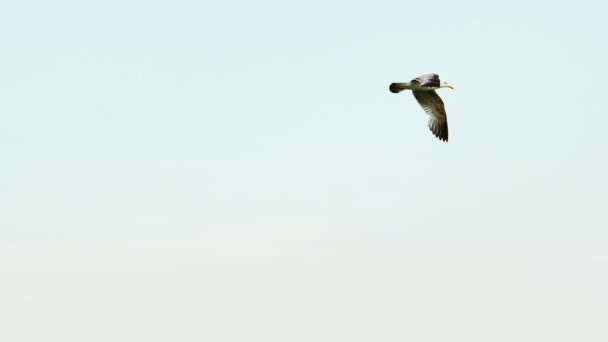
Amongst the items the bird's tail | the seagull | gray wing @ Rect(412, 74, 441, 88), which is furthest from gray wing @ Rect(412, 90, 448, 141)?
the bird's tail

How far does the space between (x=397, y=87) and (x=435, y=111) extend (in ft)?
15.4

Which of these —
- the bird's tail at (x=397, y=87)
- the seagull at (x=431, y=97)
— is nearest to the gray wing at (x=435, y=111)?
the seagull at (x=431, y=97)

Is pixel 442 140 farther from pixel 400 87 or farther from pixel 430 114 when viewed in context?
pixel 400 87

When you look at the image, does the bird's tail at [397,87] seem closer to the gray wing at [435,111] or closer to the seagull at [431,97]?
the seagull at [431,97]

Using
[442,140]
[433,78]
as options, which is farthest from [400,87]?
[442,140]

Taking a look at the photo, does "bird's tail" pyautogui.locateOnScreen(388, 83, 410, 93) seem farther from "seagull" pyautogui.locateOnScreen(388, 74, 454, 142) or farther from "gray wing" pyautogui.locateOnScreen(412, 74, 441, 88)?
"gray wing" pyautogui.locateOnScreen(412, 74, 441, 88)

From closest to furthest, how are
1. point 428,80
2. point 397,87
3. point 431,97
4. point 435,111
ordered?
point 397,87
point 428,80
point 431,97
point 435,111

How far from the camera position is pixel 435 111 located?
171 ft

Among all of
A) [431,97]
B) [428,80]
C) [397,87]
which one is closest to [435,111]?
[431,97]

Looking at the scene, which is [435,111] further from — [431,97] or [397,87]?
[397,87]

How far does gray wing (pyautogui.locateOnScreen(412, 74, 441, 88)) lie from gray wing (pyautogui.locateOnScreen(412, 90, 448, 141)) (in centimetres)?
113

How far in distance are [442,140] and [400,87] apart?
6185mm

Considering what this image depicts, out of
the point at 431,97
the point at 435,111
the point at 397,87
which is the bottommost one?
the point at 397,87

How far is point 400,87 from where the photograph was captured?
160 feet
